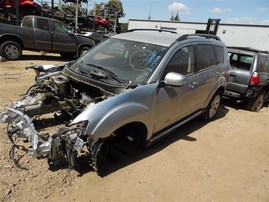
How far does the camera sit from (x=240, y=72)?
7121mm

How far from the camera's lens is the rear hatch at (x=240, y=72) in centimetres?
703

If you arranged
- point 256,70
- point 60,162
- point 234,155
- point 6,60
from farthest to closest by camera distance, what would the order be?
point 6,60, point 256,70, point 234,155, point 60,162

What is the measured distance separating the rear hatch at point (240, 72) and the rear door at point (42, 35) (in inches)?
300

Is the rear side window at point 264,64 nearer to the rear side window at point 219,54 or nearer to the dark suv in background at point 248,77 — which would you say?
the dark suv in background at point 248,77

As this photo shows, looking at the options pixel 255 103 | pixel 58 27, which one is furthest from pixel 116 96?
pixel 58 27

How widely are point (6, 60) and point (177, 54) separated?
8.42 metres

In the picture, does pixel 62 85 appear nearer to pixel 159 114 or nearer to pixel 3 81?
pixel 159 114

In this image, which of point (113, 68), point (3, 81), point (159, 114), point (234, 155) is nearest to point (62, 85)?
point (113, 68)

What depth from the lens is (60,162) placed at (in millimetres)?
3533

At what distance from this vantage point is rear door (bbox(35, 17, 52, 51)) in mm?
10922

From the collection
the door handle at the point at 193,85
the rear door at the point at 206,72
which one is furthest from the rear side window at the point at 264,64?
the door handle at the point at 193,85

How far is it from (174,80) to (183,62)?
82 centimetres

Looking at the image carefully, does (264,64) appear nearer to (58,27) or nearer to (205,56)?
(205,56)

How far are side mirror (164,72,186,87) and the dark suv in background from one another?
13.6 ft
